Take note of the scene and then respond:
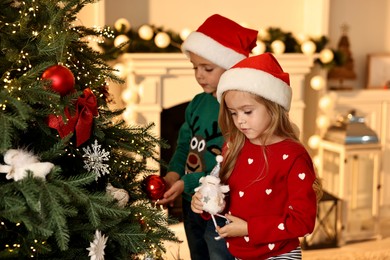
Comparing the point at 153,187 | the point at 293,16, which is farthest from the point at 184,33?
the point at 153,187

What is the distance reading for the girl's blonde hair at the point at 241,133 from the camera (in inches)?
63.6

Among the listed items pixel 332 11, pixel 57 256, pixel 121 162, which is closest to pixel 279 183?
pixel 121 162

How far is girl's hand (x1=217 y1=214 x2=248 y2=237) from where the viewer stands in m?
1.57

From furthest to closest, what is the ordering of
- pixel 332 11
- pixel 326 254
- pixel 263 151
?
pixel 332 11
pixel 326 254
pixel 263 151

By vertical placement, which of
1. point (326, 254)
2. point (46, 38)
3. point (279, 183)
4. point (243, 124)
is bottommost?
point (326, 254)

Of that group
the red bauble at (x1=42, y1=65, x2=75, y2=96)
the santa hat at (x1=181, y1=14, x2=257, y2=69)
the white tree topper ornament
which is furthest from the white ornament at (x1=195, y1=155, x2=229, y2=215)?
the red bauble at (x1=42, y1=65, x2=75, y2=96)

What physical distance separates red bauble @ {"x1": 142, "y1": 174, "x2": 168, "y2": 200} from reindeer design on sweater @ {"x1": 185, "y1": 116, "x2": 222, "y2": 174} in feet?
1.04

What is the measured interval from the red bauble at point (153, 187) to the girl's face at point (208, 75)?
0.42 m

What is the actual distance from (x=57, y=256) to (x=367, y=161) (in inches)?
111

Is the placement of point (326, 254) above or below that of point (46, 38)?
below

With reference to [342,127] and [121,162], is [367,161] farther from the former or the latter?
[121,162]

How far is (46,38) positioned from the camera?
48.2 inches

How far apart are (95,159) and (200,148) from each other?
2.15 ft

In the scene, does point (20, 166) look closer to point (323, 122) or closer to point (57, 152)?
point (57, 152)
